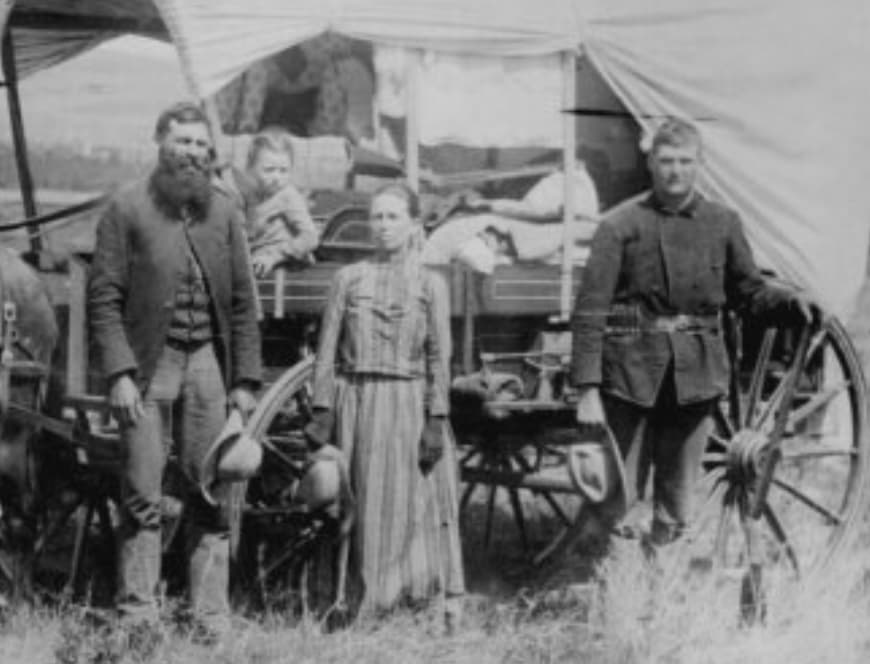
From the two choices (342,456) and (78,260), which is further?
(78,260)

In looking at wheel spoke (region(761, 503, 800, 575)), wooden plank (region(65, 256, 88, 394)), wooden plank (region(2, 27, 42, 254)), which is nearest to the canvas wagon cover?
wheel spoke (region(761, 503, 800, 575))

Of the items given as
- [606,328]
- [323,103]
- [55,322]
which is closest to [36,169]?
[323,103]

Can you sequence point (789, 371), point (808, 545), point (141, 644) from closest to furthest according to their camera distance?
point (141, 644) < point (789, 371) < point (808, 545)

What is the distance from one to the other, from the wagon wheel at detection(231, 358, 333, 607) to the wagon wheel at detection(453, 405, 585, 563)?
2.27ft

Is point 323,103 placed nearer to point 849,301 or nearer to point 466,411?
point 466,411

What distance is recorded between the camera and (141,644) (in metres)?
5.46

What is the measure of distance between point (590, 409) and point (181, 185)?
65.2 inches

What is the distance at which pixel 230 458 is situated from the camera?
18.0 ft

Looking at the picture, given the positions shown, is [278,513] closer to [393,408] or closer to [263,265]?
[393,408]

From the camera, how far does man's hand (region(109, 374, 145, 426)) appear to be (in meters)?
5.38

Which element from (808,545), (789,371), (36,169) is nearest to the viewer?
(789,371)

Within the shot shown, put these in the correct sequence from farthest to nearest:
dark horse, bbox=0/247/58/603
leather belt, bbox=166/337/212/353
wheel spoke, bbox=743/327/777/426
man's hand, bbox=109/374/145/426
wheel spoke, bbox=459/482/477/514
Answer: wheel spoke, bbox=459/482/477/514
wheel spoke, bbox=743/327/777/426
dark horse, bbox=0/247/58/603
leather belt, bbox=166/337/212/353
man's hand, bbox=109/374/145/426

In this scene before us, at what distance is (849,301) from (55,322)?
3.44 m

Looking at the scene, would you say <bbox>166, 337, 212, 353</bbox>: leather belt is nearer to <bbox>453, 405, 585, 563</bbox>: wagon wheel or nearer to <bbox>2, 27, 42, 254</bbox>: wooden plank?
<bbox>453, 405, 585, 563</bbox>: wagon wheel
